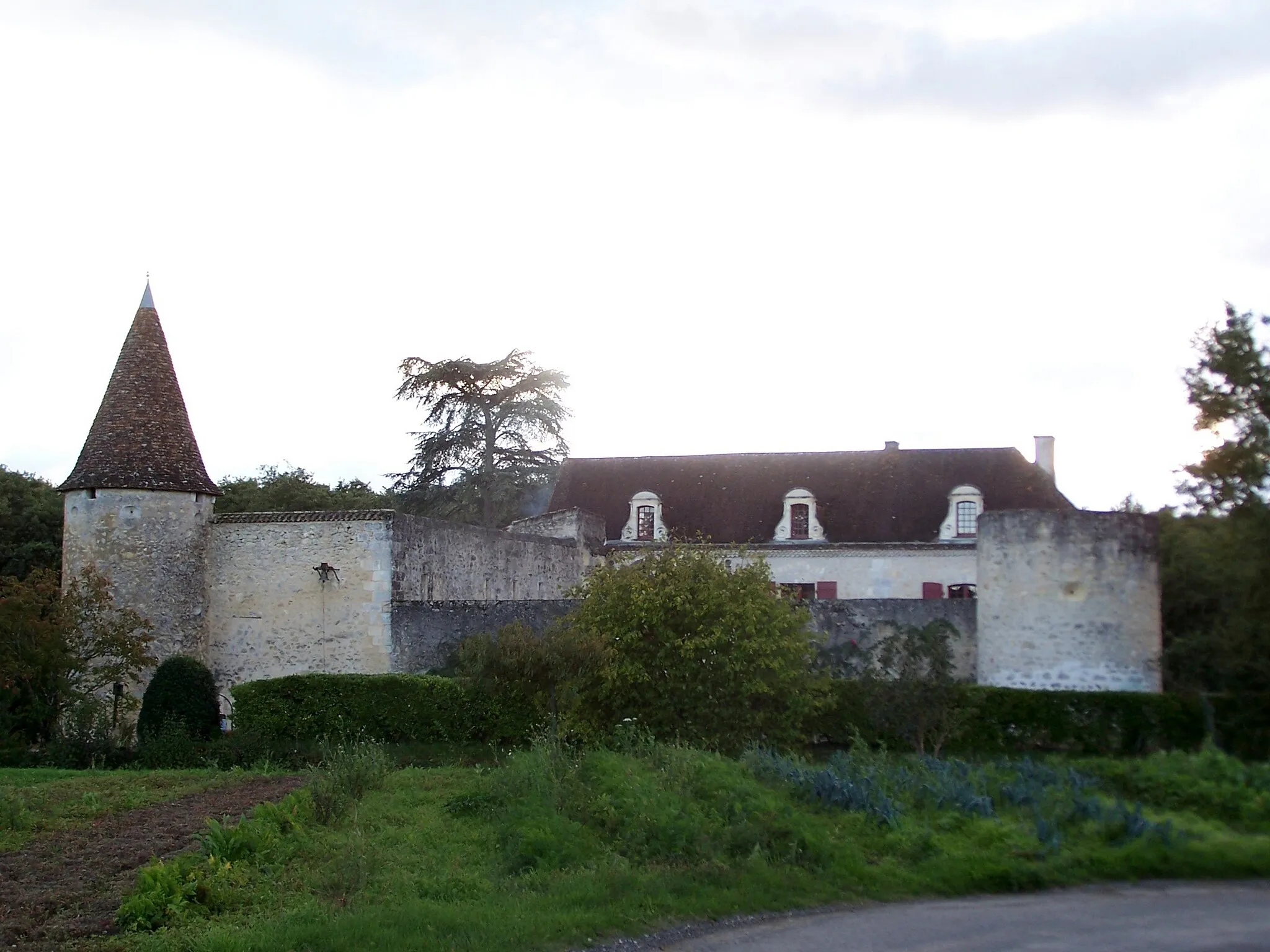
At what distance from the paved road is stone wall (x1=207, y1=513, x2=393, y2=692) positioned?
16226 millimetres

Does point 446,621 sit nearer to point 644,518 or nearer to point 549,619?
point 549,619

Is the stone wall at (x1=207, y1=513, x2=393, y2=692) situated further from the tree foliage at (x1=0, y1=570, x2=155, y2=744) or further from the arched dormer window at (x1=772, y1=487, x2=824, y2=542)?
the arched dormer window at (x1=772, y1=487, x2=824, y2=542)

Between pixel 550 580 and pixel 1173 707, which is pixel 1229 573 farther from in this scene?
pixel 550 580

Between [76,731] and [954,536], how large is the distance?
2378 centimetres

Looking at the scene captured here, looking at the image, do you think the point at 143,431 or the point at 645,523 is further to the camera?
the point at 645,523

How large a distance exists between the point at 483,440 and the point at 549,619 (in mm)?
20233

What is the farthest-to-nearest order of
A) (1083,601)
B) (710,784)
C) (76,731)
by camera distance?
(1083,601) < (76,731) < (710,784)

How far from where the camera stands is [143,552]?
25109mm

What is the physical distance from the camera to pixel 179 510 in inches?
1007

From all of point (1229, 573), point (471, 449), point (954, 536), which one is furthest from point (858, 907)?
point (471, 449)

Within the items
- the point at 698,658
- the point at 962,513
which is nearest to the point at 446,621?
the point at 698,658

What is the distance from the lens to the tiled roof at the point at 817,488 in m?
36.9

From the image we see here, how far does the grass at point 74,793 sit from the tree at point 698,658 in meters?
5.74

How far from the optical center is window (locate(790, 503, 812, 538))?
37656 millimetres
